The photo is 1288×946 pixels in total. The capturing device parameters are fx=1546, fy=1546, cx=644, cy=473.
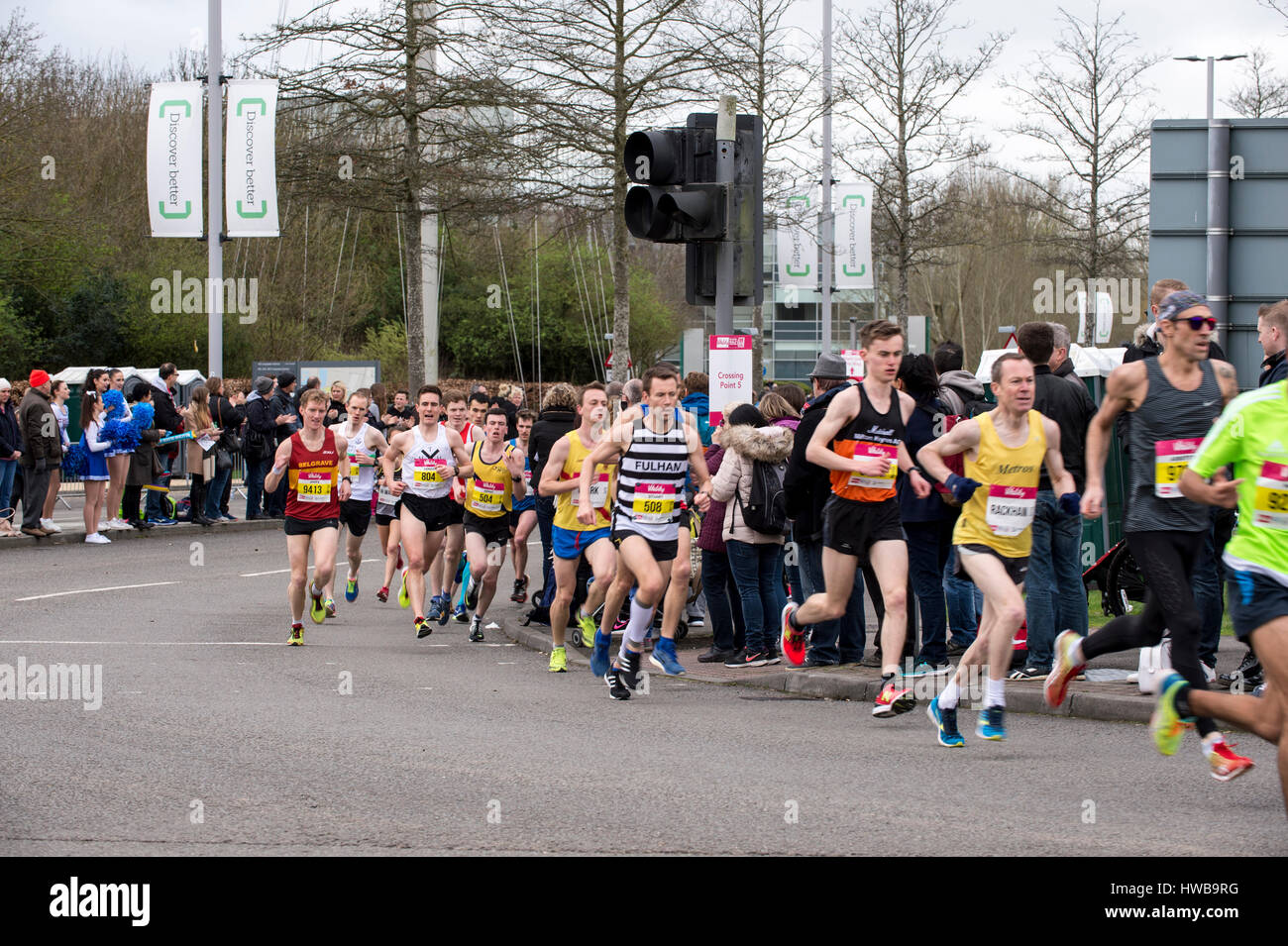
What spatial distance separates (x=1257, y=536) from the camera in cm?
563

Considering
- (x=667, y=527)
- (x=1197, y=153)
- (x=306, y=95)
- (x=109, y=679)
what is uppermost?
(x=306, y=95)

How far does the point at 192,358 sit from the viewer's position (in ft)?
135

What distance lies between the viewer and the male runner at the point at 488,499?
1274 cm

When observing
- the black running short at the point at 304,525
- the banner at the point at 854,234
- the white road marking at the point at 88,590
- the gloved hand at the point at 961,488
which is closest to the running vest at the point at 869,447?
the gloved hand at the point at 961,488

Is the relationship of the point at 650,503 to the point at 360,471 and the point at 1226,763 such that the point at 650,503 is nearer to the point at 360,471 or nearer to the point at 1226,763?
the point at 1226,763

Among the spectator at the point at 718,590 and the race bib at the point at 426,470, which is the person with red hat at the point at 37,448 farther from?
the spectator at the point at 718,590

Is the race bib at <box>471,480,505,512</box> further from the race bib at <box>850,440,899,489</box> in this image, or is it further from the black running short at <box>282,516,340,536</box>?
the race bib at <box>850,440,899,489</box>

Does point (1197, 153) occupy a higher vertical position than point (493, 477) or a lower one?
higher

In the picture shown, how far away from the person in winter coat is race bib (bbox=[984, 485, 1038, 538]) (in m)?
2.99

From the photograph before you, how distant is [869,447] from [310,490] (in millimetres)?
5607

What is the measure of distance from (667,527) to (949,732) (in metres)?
2.61

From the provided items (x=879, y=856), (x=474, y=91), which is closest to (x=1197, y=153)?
(x=879, y=856)

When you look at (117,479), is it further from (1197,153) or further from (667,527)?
(1197,153)

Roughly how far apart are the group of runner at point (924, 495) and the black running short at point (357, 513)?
6.64 ft
